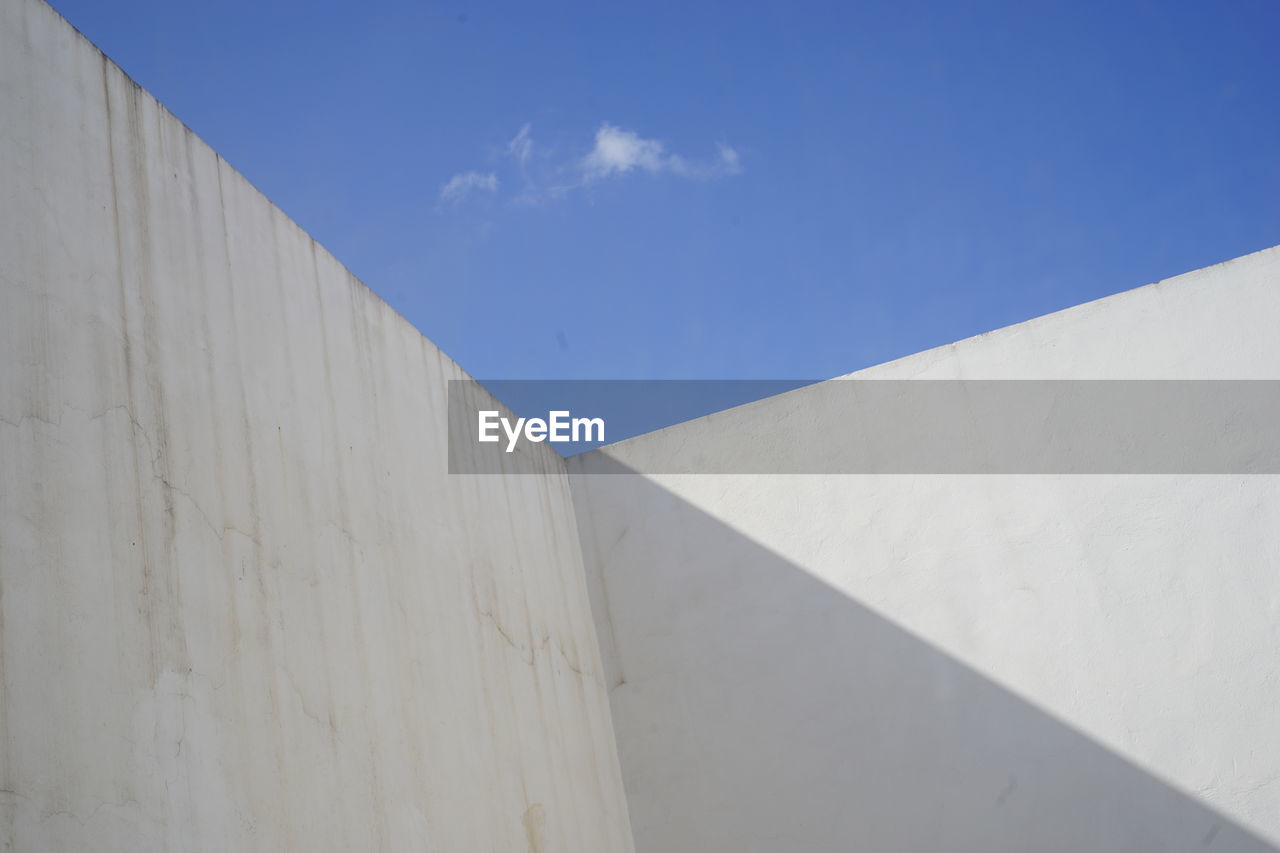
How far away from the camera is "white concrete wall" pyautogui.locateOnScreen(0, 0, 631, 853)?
1.71 meters

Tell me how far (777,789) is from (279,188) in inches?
106

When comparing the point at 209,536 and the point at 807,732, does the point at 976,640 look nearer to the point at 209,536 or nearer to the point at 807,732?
the point at 807,732

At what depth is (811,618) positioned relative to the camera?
4.04 m

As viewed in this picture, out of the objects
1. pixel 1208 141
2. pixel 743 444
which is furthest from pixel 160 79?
pixel 1208 141

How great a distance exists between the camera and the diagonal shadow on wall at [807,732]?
3.53 metres

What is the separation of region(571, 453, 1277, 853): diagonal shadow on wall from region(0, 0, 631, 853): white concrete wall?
77 cm

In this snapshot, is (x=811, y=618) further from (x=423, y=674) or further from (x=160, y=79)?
(x=160, y=79)

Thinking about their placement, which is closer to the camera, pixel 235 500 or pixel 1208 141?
pixel 235 500
